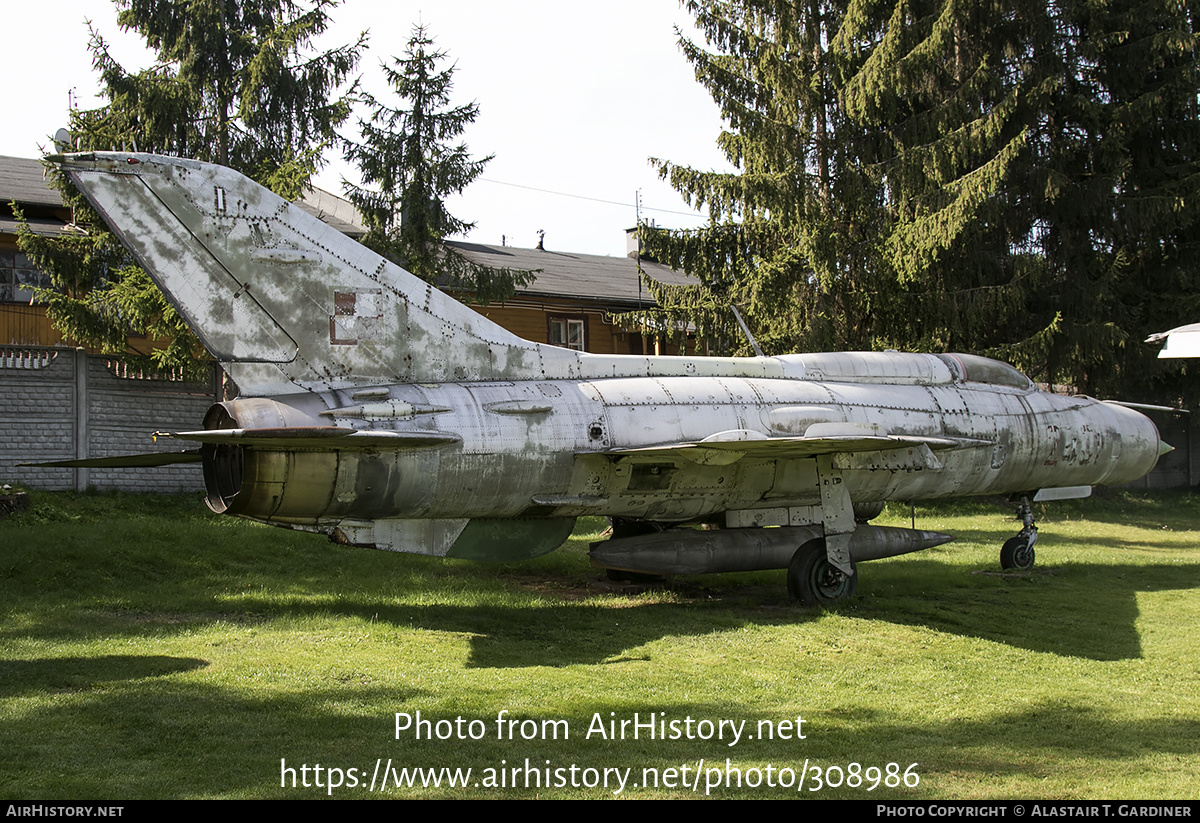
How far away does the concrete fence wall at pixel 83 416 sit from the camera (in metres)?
16.6

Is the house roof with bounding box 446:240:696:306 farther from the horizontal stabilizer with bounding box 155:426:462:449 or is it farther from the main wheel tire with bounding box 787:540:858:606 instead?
the horizontal stabilizer with bounding box 155:426:462:449

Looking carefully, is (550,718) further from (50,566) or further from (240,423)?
(50,566)

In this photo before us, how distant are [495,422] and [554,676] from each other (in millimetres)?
3135

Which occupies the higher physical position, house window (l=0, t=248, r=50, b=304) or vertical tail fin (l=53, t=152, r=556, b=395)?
house window (l=0, t=248, r=50, b=304)

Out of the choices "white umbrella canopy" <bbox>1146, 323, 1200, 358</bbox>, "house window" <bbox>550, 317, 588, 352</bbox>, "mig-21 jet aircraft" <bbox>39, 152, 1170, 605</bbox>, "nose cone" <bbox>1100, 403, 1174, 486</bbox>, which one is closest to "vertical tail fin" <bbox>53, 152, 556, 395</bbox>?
"mig-21 jet aircraft" <bbox>39, 152, 1170, 605</bbox>

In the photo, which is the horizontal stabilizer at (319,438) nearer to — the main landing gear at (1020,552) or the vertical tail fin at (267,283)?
the vertical tail fin at (267,283)

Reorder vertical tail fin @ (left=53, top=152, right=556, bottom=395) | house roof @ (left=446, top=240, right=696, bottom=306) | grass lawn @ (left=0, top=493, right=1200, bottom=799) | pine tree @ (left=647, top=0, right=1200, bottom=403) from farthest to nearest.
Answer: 1. house roof @ (left=446, top=240, right=696, bottom=306)
2. pine tree @ (left=647, top=0, right=1200, bottom=403)
3. vertical tail fin @ (left=53, top=152, right=556, bottom=395)
4. grass lawn @ (left=0, top=493, right=1200, bottom=799)

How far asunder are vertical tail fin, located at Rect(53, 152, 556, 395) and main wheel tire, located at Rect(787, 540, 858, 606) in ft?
16.1

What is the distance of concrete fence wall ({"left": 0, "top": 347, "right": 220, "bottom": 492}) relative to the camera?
16578mm

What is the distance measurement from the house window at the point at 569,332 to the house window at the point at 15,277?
1303 cm

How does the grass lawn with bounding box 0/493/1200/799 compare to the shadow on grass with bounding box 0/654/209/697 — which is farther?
the shadow on grass with bounding box 0/654/209/697

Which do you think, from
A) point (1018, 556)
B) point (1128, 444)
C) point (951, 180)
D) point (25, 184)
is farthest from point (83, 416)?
point (951, 180)

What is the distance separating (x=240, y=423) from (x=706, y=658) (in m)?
5.00

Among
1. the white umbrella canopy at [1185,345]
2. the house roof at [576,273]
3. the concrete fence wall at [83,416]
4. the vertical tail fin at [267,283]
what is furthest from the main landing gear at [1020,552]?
the concrete fence wall at [83,416]
